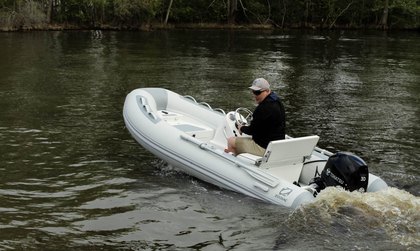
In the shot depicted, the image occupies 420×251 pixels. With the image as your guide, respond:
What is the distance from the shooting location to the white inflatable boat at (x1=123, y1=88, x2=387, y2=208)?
652cm

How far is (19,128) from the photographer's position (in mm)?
9820

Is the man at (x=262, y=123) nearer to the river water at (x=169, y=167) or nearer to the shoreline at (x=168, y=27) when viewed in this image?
the river water at (x=169, y=167)

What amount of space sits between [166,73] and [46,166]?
9.48 metres

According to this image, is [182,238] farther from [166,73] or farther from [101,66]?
[101,66]

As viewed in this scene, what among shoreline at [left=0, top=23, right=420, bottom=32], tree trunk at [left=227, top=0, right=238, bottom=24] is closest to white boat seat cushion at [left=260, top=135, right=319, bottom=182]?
shoreline at [left=0, top=23, right=420, bottom=32]

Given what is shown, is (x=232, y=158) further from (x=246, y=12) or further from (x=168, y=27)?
(x=246, y=12)

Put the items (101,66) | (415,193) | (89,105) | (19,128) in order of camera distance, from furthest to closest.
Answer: (101,66) < (89,105) < (19,128) < (415,193)

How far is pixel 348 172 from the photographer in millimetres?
6207

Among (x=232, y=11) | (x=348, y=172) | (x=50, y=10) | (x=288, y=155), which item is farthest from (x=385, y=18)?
(x=348, y=172)

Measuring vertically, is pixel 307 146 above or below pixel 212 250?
above

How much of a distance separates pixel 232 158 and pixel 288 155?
706 mm

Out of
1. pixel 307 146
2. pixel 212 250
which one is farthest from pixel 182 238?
pixel 307 146

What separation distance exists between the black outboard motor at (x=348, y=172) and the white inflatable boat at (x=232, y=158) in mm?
323

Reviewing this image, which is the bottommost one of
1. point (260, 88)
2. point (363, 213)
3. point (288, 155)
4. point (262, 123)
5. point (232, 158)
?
point (363, 213)
